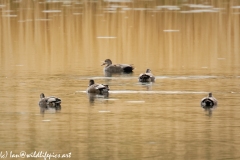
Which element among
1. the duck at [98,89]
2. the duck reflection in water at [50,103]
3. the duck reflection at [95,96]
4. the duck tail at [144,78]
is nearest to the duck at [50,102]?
the duck reflection in water at [50,103]

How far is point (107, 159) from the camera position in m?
14.8

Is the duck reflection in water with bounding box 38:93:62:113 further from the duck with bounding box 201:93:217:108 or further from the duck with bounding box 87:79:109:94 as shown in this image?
the duck with bounding box 201:93:217:108

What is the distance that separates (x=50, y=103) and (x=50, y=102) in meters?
0.03

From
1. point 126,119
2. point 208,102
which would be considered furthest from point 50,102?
point 208,102

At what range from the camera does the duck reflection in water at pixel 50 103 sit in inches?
776

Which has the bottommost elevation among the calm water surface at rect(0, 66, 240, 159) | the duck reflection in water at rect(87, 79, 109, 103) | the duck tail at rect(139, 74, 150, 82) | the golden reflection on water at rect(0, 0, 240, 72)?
the calm water surface at rect(0, 66, 240, 159)

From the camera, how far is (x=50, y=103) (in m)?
19.7

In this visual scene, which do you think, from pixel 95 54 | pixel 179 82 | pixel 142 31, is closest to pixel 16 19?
pixel 142 31

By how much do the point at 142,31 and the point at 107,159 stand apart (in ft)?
79.0

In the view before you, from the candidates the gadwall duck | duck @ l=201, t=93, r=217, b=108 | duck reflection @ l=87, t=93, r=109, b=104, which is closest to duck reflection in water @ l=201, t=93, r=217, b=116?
duck @ l=201, t=93, r=217, b=108

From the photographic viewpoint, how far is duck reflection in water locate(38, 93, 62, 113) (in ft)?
64.7

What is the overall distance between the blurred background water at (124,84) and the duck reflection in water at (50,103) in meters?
0.16

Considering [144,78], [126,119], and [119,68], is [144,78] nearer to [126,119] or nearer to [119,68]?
[119,68]

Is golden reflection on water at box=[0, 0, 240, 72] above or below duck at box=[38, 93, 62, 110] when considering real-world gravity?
above
